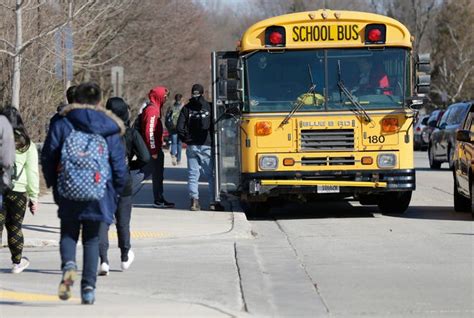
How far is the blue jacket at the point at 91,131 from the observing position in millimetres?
8289

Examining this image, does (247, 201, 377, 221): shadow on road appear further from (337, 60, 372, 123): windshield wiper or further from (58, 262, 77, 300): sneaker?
(58, 262, 77, 300): sneaker

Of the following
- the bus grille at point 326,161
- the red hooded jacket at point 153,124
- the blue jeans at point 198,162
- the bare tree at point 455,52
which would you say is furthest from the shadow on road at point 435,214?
the bare tree at point 455,52

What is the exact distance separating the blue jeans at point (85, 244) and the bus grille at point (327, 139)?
772cm

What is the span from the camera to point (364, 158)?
1588 cm

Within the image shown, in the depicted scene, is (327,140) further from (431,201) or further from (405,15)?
(405,15)

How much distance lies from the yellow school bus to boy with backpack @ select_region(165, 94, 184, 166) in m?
10.2

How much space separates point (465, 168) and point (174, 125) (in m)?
11.2

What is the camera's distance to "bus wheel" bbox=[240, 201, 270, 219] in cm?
1717

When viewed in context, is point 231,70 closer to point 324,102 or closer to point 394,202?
point 324,102

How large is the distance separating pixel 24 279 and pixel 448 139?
20.2 metres

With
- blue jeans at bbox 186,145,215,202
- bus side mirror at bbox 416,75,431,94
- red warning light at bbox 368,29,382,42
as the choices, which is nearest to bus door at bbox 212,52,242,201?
blue jeans at bbox 186,145,215,202

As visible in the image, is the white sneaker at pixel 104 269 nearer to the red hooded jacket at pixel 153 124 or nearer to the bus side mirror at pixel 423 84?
the red hooded jacket at pixel 153 124

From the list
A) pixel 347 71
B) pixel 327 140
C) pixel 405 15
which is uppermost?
pixel 405 15

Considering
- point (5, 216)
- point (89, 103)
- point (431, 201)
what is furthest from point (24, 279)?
point (431, 201)
